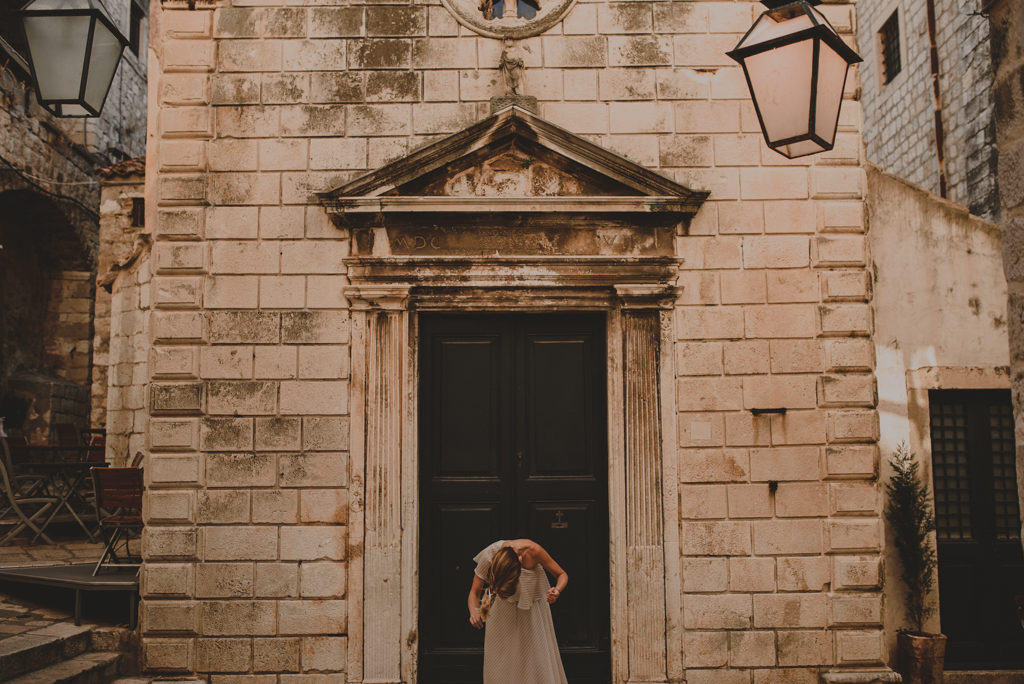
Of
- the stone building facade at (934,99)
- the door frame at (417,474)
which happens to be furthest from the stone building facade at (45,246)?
the stone building facade at (934,99)

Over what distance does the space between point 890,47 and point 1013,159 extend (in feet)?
32.9

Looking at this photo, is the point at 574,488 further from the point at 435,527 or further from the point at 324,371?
the point at 324,371

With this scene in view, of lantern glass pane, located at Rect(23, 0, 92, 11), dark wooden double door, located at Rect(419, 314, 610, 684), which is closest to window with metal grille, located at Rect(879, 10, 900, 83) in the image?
dark wooden double door, located at Rect(419, 314, 610, 684)

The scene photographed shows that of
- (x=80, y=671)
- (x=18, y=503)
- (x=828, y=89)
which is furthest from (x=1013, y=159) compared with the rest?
(x=18, y=503)

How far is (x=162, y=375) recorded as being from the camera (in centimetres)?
579

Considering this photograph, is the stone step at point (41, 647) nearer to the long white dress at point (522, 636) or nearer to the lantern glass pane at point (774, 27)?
the long white dress at point (522, 636)

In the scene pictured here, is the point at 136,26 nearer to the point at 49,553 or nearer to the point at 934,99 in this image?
the point at 49,553

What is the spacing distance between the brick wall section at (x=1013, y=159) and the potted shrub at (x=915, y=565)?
131 inches

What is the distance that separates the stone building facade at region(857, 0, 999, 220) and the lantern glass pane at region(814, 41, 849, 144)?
5754 mm

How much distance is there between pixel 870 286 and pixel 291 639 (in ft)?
16.7

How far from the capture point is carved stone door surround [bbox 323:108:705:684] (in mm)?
5648

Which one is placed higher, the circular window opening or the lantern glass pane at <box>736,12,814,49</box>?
the circular window opening

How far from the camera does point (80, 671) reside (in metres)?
5.20

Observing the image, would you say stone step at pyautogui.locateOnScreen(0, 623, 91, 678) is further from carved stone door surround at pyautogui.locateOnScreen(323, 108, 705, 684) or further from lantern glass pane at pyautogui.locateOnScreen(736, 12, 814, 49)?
lantern glass pane at pyautogui.locateOnScreen(736, 12, 814, 49)
